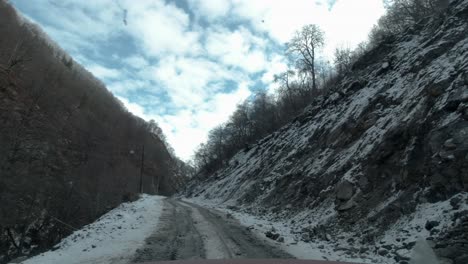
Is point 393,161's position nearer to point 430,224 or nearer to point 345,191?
point 345,191

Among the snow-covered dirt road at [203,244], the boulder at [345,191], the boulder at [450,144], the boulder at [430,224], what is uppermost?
the boulder at [450,144]

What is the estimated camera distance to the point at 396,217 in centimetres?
1038

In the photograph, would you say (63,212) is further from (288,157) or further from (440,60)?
(440,60)

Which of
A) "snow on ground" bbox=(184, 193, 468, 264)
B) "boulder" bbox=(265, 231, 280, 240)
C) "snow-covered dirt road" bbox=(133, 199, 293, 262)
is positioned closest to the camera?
"snow on ground" bbox=(184, 193, 468, 264)

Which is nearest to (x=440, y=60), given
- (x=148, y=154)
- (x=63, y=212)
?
(x=63, y=212)

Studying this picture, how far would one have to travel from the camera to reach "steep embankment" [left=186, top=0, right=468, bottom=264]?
947 centimetres

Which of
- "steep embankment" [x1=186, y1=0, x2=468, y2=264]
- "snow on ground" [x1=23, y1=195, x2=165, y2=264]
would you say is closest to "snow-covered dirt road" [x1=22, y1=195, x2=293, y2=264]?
"snow on ground" [x1=23, y1=195, x2=165, y2=264]

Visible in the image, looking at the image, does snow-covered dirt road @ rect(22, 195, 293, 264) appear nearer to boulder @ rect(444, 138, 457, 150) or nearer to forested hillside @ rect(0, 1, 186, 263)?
boulder @ rect(444, 138, 457, 150)

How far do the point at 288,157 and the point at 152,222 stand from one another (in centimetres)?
1192

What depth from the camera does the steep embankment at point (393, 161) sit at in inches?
373

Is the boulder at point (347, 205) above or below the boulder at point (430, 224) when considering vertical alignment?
above

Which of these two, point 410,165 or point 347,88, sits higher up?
point 347,88

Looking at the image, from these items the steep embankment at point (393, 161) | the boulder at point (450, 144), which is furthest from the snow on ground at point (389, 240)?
the boulder at point (450, 144)

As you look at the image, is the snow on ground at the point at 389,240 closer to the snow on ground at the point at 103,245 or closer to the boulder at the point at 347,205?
the boulder at the point at 347,205
